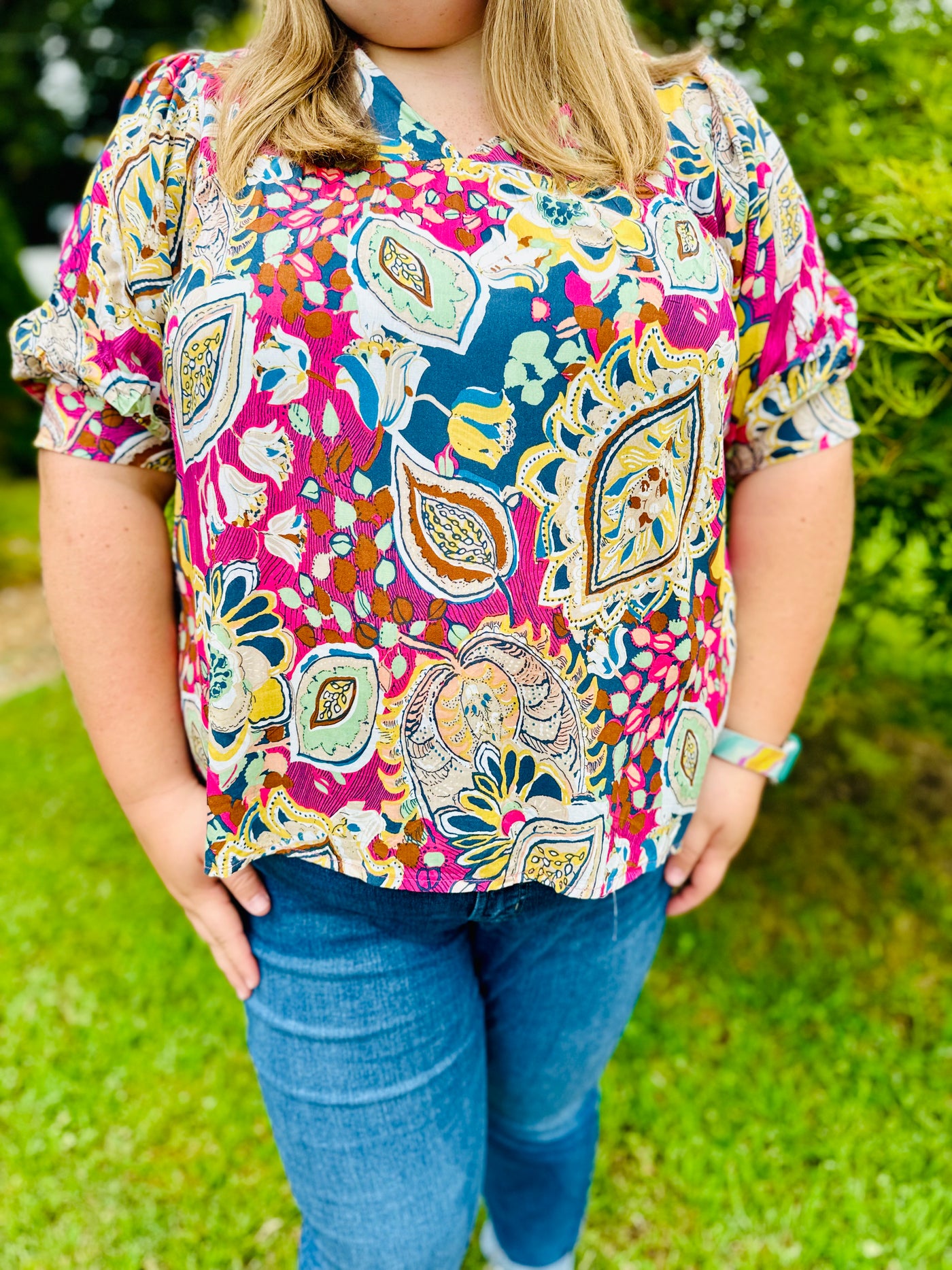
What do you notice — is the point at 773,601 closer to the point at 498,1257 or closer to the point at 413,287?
the point at 413,287

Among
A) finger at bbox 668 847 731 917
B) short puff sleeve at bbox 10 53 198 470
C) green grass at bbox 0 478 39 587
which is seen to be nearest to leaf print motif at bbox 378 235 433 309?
short puff sleeve at bbox 10 53 198 470

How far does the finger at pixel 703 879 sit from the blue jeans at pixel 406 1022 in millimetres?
65

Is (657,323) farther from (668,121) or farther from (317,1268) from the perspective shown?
(317,1268)

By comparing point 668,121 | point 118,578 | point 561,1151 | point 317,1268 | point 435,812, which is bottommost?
point 561,1151

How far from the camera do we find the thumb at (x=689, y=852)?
1.44 m

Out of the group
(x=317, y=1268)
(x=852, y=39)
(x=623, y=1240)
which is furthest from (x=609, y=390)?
(x=623, y=1240)

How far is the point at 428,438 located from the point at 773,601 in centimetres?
62

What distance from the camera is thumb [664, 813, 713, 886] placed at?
4.71 ft

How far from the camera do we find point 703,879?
4.90 feet

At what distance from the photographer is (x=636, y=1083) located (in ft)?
8.61

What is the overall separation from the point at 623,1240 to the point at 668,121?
2252 millimetres

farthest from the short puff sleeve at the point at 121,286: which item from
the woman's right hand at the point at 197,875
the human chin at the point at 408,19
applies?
the woman's right hand at the point at 197,875

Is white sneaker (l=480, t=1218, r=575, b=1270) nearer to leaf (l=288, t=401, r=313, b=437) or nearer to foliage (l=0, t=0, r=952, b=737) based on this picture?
foliage (l=0, t=0, r=952, b=737)

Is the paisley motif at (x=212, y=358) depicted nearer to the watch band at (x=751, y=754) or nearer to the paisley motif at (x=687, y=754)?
the paisley motif at (x=687, y=754)
